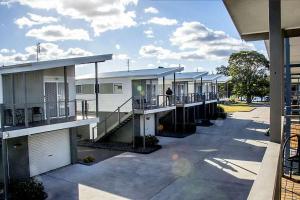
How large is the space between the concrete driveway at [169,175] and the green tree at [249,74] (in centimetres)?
3964

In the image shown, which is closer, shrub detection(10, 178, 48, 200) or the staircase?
shrub detection(10, 178, 48, 200)

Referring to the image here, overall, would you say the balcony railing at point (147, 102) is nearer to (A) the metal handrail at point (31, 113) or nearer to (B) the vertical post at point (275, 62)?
(A) the metal handrail at point (31, 113)

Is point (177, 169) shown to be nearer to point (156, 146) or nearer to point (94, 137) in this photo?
point (156, 146)

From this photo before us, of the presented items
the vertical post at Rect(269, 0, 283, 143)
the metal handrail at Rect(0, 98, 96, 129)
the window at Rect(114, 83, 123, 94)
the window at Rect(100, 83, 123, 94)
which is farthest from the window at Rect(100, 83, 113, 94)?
the vertical post at Rect(269, 0, 283, 143)

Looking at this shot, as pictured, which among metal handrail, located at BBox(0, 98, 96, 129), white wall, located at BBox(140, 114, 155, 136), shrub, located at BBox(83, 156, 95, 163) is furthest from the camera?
white wall, located at BBox(140, 114, 155, 136)

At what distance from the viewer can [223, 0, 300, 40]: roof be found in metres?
4.98

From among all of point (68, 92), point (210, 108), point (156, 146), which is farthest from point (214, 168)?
point (210, 108)

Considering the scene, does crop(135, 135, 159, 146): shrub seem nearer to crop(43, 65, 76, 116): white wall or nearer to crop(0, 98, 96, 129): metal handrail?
crop(43, 65, 76, 116): white wall

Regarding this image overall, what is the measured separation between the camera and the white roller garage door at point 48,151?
1463 cm

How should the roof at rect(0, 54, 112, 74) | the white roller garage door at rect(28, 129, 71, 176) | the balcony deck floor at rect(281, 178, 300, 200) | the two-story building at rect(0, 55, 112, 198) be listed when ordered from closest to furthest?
the balcony deck floor at rect(281, 178, 300, 200)
the roof at rect(0, 54, 112, 74)
the two-story building at rect(0, 55, 112, 198)
the white roller garage door at rect(28, 129, 71, 176)

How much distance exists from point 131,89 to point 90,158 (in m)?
7.95

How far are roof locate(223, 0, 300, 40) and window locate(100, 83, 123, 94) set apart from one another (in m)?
17.4

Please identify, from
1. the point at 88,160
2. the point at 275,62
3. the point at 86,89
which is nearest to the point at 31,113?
the point at 88,160

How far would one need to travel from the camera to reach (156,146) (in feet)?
69.2
